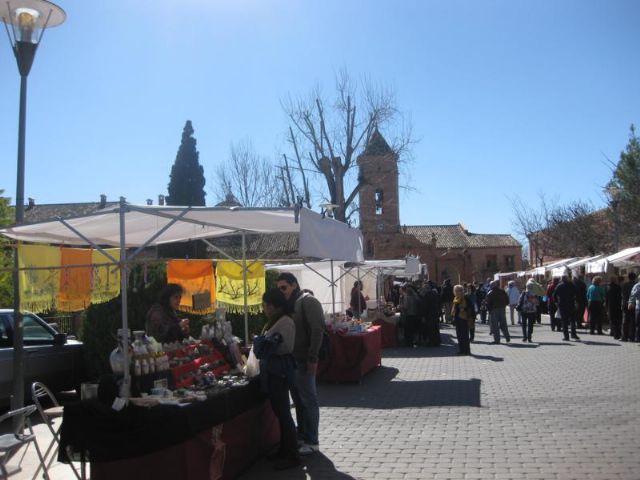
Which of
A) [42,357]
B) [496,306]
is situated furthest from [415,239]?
[42,357]

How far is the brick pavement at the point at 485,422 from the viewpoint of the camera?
562cm

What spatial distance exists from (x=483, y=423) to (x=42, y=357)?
21.9 ft

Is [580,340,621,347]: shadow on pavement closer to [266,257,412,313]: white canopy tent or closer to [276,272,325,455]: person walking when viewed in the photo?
[266,257,412,313]: white canopy tent

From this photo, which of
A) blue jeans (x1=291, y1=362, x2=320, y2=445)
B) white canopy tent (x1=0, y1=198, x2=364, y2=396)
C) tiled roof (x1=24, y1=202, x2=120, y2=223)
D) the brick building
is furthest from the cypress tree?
blue jeans (x1=291, y1=362, x2=320, y2=445)

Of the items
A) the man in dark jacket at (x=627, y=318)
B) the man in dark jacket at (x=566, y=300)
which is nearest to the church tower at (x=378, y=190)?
the man in dark jacket at (x=566, y=300)

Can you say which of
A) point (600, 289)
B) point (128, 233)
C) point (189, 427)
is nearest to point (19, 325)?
point (128, 233)

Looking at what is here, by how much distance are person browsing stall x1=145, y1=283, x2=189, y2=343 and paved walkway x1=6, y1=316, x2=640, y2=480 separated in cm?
156

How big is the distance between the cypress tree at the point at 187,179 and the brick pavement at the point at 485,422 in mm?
32012

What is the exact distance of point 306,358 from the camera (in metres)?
6.43

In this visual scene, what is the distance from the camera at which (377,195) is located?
47.0 meters

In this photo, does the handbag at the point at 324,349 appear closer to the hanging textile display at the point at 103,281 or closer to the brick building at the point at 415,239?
the hanging textile display at the point at 103,281

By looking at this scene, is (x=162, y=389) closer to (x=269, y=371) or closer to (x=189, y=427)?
(x=189, y=427)

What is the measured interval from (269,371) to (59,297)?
3.06m

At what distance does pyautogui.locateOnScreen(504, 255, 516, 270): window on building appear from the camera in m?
76.2
